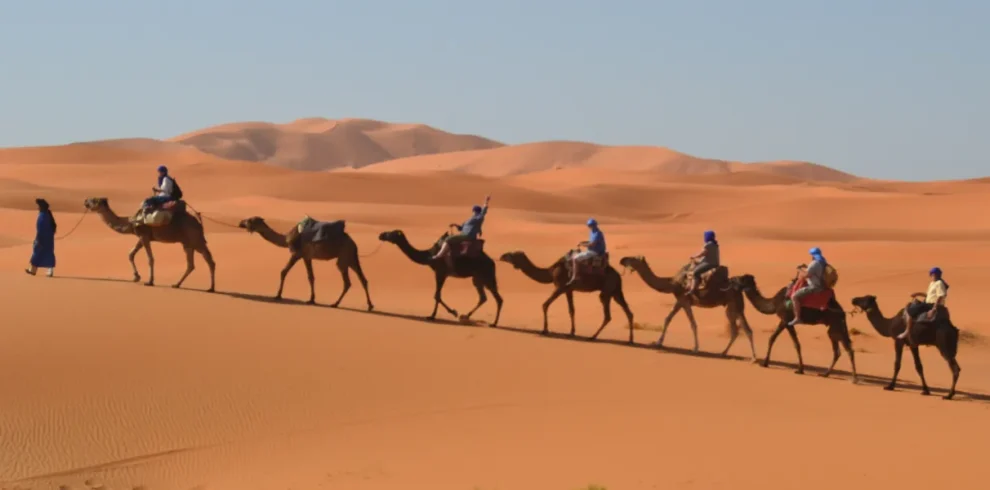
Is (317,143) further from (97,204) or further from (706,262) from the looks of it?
(706,262)

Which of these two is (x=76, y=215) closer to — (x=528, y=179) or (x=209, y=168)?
(x=209, y=168)

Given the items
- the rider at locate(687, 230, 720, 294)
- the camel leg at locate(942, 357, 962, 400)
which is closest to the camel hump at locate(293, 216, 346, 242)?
the rider at locate(687, 230, 720, 294)

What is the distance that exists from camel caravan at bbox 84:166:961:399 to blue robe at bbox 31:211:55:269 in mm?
846

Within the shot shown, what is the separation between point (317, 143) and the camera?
582ft

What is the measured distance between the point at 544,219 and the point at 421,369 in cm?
4207

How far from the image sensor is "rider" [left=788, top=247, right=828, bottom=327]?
15.3m

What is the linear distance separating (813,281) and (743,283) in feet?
4.83

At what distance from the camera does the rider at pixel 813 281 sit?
15344mm

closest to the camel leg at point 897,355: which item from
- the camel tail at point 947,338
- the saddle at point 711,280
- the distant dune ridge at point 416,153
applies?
the camel tail at point 947,338

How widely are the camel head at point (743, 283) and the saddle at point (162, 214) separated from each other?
352 inches

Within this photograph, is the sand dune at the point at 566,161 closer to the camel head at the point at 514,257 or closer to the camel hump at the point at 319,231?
the camel hump at the point at 319,231

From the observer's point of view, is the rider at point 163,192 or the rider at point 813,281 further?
the rider at point 163,192

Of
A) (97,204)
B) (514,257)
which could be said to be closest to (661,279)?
(514,257)

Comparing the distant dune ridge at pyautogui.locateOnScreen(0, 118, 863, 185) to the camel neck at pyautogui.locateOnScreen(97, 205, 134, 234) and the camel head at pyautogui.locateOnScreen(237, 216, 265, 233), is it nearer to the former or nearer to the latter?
the camel head at pyautogui.locateOnScreen(237, 216, 265, 233)
